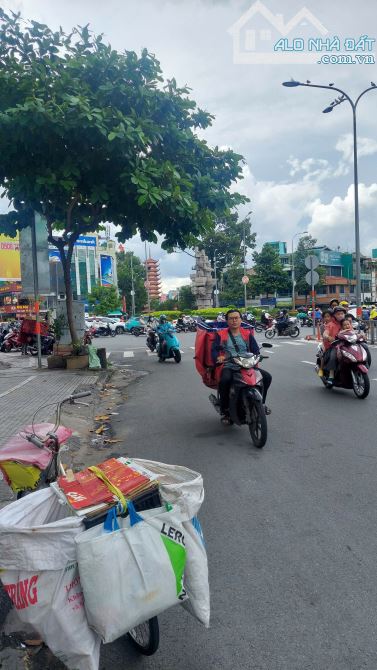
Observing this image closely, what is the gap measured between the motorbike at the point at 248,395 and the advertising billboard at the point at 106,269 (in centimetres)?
8694

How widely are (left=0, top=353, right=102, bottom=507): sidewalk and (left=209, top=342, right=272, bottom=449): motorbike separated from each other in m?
2.20

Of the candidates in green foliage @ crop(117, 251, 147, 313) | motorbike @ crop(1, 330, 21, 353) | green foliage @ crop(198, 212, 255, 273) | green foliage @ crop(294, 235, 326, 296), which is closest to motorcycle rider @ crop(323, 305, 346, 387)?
motorbike @ crop(1, 330, 21, 353)

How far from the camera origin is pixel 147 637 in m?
2.48

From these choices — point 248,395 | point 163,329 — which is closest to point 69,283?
point 163,329

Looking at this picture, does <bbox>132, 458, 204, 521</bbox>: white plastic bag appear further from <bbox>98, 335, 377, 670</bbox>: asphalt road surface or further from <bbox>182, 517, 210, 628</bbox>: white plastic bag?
<bbox>98, 335, 377, 670</bbox>: asphalt road surface

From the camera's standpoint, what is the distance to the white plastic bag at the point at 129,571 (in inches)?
81.9

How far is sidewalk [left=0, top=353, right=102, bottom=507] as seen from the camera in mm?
7236

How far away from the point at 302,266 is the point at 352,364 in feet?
196

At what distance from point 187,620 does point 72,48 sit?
1201 cm

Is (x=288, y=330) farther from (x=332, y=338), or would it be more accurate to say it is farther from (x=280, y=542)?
(x=280, y=542)

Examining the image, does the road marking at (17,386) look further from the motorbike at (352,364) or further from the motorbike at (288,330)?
the motorbike at (288,330)

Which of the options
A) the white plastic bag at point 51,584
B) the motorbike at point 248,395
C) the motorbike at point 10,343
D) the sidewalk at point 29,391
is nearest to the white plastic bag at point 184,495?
the white plastic bag at point 51,584

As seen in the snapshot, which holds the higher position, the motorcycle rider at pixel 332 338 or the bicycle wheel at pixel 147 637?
the motorcycle rider at pixel 332 338

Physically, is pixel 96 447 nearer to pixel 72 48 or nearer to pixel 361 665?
pixel 361 665
